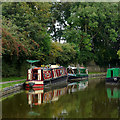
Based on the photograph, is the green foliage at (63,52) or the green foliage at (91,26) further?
the green foliage at (91,26)

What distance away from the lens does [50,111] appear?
12.6 m

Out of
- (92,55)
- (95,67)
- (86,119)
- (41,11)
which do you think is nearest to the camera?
(86,119)

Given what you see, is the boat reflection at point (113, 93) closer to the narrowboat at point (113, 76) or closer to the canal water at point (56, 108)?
the canal water at point (56, 108)

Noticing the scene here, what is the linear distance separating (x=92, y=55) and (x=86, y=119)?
108 ft

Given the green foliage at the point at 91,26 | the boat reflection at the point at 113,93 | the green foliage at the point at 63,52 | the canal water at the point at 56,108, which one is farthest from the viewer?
the green foliage at the point at 91,26

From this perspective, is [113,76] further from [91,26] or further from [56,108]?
[91,26]

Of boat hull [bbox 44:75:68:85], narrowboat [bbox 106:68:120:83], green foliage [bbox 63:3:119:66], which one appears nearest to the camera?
boat hull [bbox 44:75:68:85]

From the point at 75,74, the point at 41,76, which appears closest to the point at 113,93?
the point at 41,76

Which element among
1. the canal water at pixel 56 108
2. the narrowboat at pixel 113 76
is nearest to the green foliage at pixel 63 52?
the narrowboat at pixel 113 76

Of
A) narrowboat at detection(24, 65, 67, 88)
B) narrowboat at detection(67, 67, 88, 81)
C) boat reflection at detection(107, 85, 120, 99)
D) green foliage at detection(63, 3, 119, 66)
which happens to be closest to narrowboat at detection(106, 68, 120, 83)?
boat reflection at detection(107, 85, 120, 99)

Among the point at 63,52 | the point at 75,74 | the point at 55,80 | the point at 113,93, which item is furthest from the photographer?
the point at 63,52

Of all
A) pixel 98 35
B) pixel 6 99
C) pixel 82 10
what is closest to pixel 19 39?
pixel 6 99

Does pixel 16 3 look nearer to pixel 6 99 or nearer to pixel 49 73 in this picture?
pixel 49 73

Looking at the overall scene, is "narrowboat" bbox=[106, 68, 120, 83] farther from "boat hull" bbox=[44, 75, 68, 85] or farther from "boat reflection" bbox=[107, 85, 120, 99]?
"boat hull" bbox=[44, 75, 68, 85]
